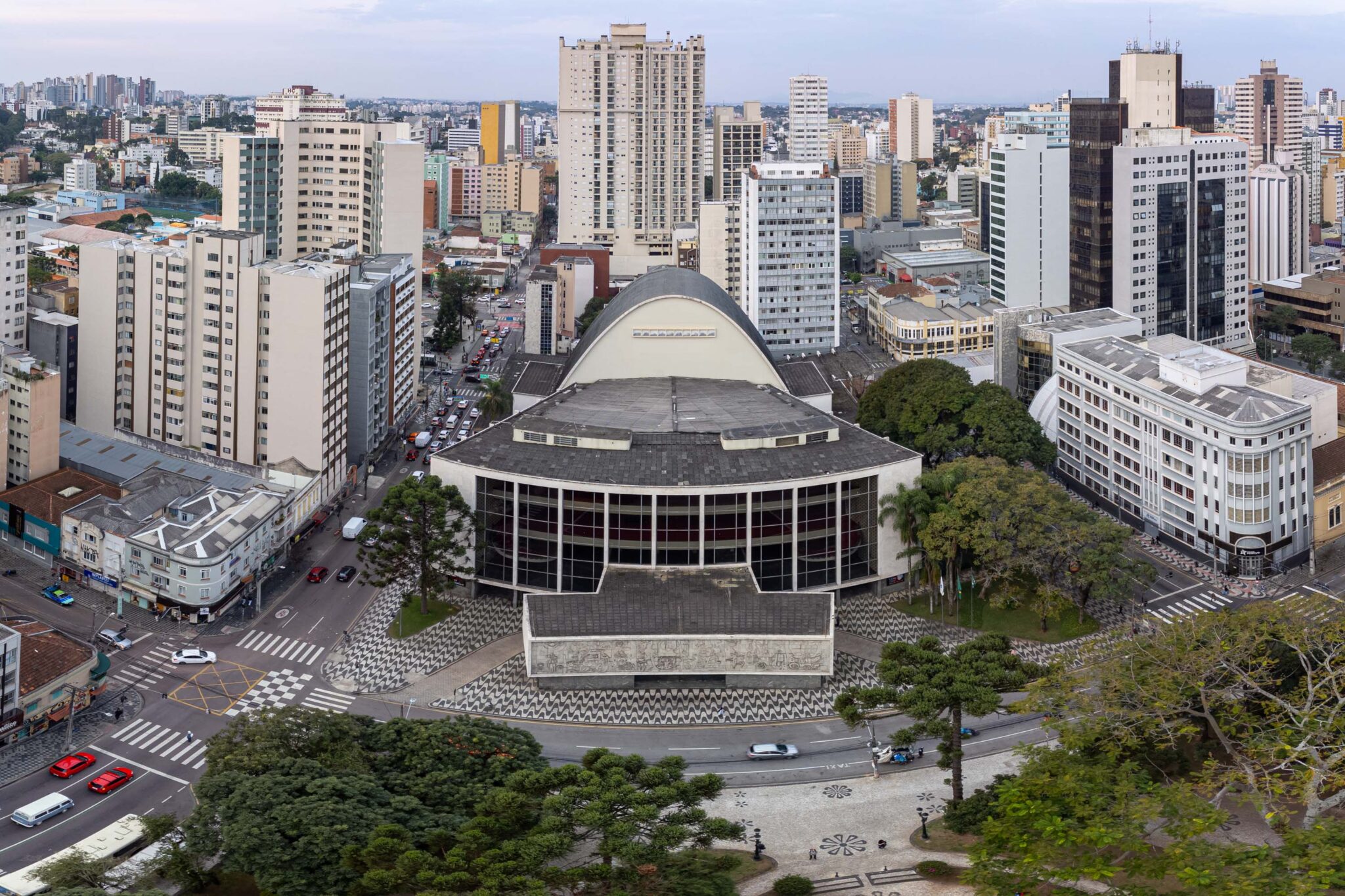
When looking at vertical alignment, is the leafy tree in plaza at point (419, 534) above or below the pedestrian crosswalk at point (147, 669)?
above

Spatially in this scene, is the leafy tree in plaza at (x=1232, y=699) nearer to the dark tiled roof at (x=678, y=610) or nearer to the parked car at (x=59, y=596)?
the dark tiled roof at (x=678, y=610)

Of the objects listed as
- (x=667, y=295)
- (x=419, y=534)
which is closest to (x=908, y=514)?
(x=419, y=534)

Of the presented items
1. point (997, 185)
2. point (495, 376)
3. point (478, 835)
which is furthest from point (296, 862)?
point (997, 185)

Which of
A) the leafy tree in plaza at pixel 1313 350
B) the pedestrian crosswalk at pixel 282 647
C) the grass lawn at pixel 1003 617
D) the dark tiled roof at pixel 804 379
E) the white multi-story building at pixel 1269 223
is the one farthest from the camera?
the white multi-story building at pixel 1269 223

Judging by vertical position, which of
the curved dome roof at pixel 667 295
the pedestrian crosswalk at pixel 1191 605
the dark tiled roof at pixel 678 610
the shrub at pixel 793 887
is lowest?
the shrub at pixel 793 887

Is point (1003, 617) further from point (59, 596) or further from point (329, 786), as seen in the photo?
point (59, 596)

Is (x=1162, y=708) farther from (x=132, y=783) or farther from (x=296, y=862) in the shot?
(x=132, y=783)

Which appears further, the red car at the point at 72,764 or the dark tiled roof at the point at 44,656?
the dark tiled roof at the point at 44,656

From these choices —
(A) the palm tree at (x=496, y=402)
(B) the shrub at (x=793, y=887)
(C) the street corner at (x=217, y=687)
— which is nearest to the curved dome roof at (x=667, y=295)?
(A) the palm tree at (x=496, y=402)

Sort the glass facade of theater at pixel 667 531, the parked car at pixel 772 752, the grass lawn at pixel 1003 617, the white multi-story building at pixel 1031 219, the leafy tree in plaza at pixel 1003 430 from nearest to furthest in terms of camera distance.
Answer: the parked car at pixel 772 752 < the grass lawn at pixel 1003 617 < the glass facade of theater at pixel 667 531 < the leafy tree in plaza at pixel 1003 430 < the white multi-story building at pixel 1031 219
